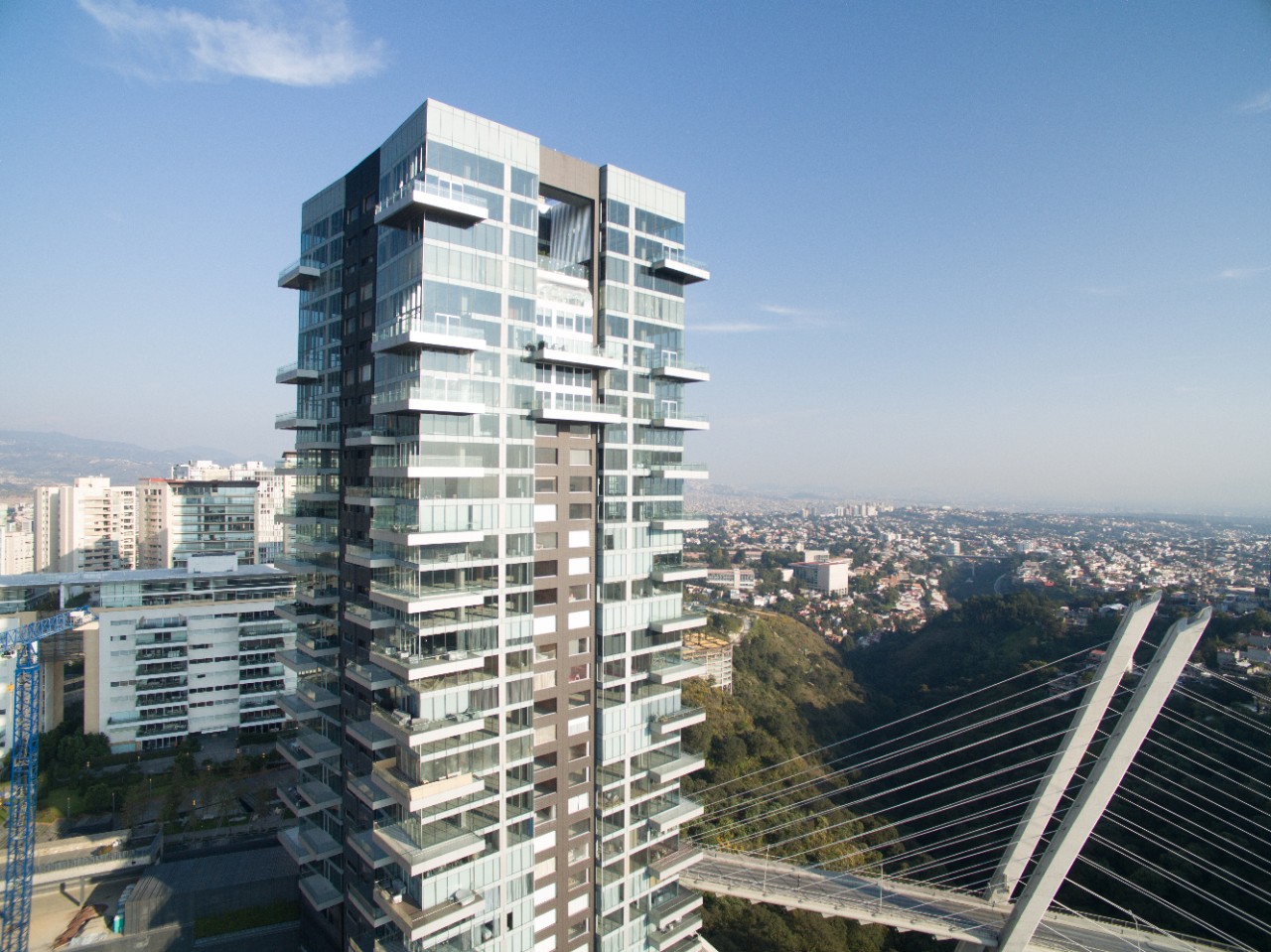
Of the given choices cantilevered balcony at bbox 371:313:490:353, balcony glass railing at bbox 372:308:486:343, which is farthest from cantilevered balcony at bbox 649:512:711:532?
balcony glass railing at bbox 372:308:486:343

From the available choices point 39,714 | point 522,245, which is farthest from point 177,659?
point 522,245

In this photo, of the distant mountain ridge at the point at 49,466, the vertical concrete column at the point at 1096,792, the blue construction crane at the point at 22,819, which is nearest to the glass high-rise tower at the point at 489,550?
the vertical concrete column at the point at 1096,792

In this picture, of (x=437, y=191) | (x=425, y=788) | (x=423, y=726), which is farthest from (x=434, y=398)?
(x=425, y=788)

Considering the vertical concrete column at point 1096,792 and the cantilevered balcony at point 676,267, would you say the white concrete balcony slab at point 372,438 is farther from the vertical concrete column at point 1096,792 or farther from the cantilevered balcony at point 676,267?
the vertical concrete column at point 1096,792

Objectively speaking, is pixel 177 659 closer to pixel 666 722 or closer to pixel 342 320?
pixel 342 320

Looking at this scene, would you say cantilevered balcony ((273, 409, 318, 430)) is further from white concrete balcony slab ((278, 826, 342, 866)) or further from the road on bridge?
the road on bridge

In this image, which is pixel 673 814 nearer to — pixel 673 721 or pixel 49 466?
pixel 673 721
